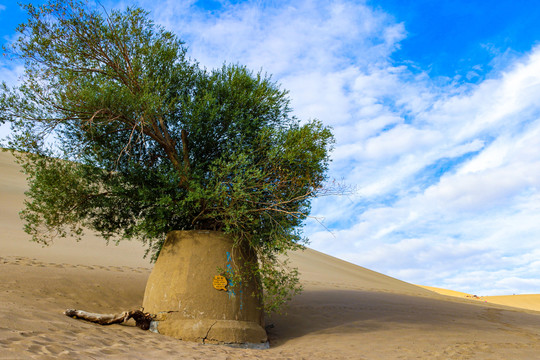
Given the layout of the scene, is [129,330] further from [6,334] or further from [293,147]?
[293,147]

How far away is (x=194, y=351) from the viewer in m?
7.93

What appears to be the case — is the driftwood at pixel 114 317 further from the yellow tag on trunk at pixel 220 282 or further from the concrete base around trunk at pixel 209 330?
the yellow tag on trunk at pixel 220 282

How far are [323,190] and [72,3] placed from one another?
347 inches

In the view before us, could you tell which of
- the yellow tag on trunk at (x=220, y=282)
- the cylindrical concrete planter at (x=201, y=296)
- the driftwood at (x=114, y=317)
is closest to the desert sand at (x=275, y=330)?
the driftwood at (x=114, y=317)

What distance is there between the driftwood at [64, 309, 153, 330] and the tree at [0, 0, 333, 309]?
232cm

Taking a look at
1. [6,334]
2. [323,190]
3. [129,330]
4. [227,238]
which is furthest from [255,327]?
[6,334]

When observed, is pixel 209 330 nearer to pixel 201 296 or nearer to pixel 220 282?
pixel 201 296

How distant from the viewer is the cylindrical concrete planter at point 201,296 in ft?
31.3

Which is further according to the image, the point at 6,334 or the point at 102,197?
the point at 102,197

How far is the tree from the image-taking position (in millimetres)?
10398

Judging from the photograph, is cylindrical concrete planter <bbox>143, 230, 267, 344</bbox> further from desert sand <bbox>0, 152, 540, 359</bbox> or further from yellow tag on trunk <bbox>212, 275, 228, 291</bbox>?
desert sand <bbox>0, 152, 540, 359</bbox>

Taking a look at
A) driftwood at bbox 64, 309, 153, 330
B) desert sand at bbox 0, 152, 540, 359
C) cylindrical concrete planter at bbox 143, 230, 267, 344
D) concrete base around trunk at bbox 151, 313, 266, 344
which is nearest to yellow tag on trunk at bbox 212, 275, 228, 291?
cylindrical concrete planter at bbox 143, 230, 267, 344

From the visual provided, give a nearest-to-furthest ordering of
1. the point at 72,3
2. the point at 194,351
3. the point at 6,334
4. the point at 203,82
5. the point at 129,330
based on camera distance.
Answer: the point at 6,334
the point at 194,351
the point at 129,330
the point at 72,3
the point at 203,82

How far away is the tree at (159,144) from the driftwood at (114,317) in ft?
7.61
